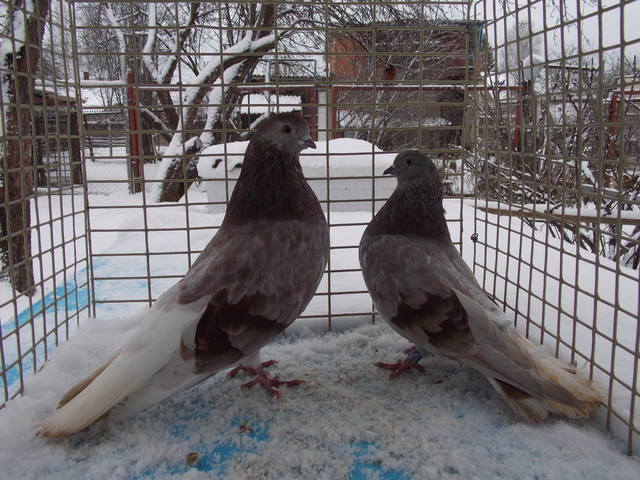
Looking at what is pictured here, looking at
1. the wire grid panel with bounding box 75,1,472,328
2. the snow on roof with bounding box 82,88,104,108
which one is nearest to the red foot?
the wire grid panel with bounding box 75,1,472,328

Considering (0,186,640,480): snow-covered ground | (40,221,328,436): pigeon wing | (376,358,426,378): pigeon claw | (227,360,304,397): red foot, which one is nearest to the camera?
(0,186,640,480): snow-covered ground

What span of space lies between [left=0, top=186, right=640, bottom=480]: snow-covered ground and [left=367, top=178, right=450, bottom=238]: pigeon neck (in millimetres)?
456

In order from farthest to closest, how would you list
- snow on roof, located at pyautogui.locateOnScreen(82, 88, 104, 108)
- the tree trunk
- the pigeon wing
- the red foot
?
snow on roof, located at pyautogui.locateOnScreen(82, 88, 104, 108), the red foot, the tree trunk, the pigeon wing

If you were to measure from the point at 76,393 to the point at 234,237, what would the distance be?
2.18 feet

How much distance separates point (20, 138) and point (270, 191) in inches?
30.2

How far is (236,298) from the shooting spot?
1.45 m

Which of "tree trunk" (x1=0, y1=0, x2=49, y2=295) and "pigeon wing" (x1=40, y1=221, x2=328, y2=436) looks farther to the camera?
"tree trunk" (x1=0, y1=0, x2=49, y2=295)

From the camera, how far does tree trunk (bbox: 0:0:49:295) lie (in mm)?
1396

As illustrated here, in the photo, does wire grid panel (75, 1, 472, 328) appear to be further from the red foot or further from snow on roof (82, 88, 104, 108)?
snow on roof (82, 88, 104, 108)

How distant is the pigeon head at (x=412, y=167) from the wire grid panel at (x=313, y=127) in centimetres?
9

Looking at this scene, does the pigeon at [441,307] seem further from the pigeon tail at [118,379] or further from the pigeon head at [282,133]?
the pigeon tail at [118,379]

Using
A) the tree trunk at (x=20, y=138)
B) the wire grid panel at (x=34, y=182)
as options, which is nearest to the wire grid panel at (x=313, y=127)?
the wire grid panel at (x=34, y=182)

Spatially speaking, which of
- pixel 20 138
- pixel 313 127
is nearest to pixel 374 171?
pixel 313 127

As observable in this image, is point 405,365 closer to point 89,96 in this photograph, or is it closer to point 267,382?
point 267,382
